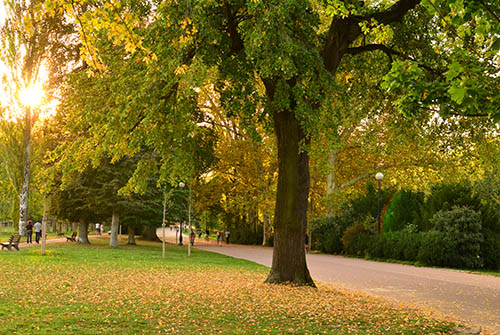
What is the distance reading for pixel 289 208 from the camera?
41.9 ft

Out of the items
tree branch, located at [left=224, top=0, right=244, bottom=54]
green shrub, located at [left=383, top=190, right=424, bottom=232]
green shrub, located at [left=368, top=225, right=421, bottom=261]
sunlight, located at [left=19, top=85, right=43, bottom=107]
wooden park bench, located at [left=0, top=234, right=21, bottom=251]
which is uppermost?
sunlight, located at [left=19, top=85, right=43, bottom=107]

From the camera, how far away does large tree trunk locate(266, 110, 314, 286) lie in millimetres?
12672

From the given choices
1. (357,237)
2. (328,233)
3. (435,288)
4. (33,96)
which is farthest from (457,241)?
(33,96)

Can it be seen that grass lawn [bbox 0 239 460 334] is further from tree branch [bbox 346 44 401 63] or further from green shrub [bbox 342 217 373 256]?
green shrub [bbox 342 217 373 256]

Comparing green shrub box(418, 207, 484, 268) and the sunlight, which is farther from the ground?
the sunlight

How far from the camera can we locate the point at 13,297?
9.48 m

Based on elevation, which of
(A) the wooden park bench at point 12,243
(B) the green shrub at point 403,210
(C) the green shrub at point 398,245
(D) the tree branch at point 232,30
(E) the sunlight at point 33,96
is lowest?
(A) the wooden park bench at point 12,243

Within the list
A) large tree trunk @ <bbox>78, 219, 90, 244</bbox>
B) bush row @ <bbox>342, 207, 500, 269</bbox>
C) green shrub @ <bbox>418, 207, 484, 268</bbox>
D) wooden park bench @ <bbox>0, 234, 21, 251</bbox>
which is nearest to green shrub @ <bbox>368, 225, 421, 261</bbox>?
bush row @ <bbox>342, 207, 500, 269</bbox>

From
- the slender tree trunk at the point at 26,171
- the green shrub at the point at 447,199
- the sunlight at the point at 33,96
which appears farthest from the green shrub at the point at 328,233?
the slender tree trunk at the point at 26,171

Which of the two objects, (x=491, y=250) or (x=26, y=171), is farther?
(x=26, y=171)

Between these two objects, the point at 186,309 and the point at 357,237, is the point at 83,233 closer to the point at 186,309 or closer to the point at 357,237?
the point at 357,237

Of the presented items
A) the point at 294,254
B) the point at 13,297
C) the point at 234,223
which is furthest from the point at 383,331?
the point at 234,223

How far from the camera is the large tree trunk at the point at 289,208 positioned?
12672mm

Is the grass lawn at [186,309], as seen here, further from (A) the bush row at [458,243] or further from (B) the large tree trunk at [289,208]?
(A) the bush row at [458,243]
